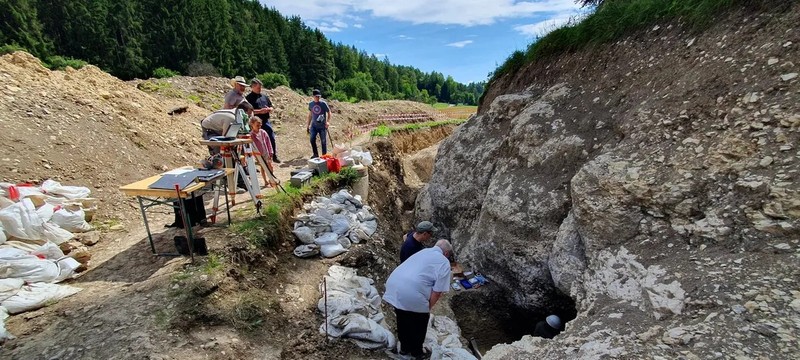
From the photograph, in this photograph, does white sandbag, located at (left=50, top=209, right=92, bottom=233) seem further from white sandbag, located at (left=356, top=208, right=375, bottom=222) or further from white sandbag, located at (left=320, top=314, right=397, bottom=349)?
white sandbag, located at (left=356, top=208, right=375, bottom=222)

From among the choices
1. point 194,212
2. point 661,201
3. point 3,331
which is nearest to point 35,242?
point 3,331

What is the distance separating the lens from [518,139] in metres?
6.86

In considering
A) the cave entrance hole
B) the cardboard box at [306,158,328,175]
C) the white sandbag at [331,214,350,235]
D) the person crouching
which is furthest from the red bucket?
the cave entrance hole

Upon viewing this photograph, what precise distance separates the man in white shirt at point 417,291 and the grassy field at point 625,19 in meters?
4.80

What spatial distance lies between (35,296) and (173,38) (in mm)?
48698

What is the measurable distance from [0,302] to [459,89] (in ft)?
509

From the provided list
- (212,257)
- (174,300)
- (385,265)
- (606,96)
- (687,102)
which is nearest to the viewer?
(174,300)

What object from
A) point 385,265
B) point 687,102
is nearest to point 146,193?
point 385,265

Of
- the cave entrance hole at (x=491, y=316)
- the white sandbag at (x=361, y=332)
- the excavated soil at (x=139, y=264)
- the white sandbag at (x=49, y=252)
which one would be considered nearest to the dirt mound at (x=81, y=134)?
the excavated soil at (x=139, y=264)

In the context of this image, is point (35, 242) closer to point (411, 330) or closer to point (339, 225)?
point (339, 225)

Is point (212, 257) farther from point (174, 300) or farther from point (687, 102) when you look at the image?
point (687, 102)

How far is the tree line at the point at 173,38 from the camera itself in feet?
123

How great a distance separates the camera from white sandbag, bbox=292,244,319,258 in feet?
19.6

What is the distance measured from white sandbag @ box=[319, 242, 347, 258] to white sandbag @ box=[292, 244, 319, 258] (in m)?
0.12
